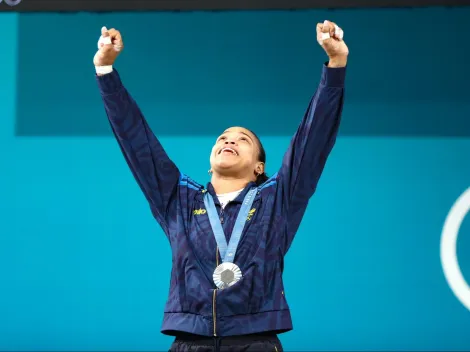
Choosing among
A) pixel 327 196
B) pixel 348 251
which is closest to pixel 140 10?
pixel 327 196

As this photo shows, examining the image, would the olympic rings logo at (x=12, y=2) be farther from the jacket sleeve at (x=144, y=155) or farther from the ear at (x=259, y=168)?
the ear at (x=259, y=168)

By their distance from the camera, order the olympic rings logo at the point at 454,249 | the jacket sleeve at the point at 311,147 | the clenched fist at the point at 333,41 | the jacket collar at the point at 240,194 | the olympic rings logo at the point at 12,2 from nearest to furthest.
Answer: the clenched fist at the point at 333,41 → the jacket sleeve at the point at 311,147 → the jacket collar at the point at 240,194 → the olympic rings logo at the point at 454,249 → the olympic rings logo at the point at 12,2

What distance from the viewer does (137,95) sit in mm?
3639

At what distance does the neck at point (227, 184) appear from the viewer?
241cm

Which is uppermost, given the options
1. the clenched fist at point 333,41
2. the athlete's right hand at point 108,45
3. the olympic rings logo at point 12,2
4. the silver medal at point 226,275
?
the olympic rings logo at point 12,2

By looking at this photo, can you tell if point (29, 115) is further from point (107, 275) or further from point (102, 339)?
point (102, 339)

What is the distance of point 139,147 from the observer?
2342 mm

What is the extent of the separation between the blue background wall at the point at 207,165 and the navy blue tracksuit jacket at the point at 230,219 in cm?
120

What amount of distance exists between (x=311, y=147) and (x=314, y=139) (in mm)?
26

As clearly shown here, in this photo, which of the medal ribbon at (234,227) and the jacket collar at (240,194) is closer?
the medal ribbon at (234,227)

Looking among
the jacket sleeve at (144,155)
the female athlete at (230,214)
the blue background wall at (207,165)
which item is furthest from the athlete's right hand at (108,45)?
the blue background wall at (207,165)

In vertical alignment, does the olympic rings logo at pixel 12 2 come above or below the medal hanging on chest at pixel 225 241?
above

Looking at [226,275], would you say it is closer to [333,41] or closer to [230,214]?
[230,214]

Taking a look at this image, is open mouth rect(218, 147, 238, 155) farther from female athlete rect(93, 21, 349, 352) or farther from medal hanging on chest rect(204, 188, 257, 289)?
medal hanging on chest rect(204, 188, 257, 289)
